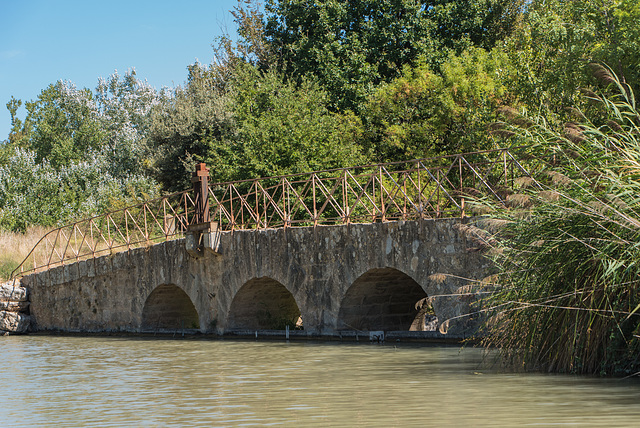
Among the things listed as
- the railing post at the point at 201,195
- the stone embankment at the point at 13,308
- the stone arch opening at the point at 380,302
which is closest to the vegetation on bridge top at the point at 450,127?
the stone arch opening at the point at 380,302

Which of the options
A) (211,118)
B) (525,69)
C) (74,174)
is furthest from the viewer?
(74,174)

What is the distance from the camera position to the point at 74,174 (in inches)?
1314

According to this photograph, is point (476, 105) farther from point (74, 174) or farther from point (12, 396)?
point (74, 174)

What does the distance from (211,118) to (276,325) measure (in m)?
10.8

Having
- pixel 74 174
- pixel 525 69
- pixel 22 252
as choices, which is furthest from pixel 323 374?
pixel 74 174

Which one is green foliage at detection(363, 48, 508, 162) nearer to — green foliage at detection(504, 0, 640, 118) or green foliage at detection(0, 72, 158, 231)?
green foliage at detection(504, 0, 640, 118)

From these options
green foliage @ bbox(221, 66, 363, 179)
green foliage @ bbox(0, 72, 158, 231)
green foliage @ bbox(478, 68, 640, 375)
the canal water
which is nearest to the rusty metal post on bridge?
the canal water

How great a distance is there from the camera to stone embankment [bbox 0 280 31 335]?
20.6 m

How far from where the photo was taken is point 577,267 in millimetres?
7246

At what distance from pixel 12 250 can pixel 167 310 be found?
24.0 ft

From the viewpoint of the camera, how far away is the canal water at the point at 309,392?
6.02m

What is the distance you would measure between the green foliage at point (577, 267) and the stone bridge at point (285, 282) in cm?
195

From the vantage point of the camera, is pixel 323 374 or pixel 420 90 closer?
pixel 323 374

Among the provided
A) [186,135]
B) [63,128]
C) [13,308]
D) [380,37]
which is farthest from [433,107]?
[63,128]
